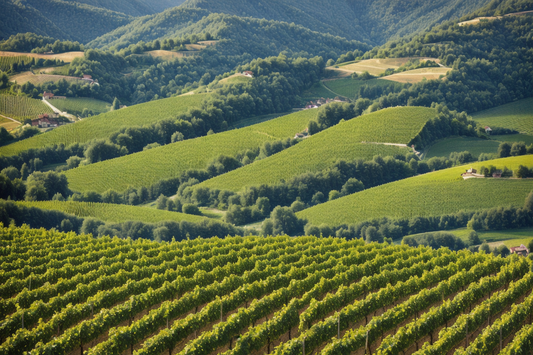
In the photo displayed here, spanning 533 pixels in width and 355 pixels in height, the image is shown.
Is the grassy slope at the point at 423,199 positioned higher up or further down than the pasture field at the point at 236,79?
further down

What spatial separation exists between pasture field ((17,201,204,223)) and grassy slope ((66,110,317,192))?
759 inches

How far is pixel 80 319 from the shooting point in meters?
29.3

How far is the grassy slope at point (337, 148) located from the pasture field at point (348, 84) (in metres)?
45.6

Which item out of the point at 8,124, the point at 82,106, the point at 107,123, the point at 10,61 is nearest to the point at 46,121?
the point at 8,124

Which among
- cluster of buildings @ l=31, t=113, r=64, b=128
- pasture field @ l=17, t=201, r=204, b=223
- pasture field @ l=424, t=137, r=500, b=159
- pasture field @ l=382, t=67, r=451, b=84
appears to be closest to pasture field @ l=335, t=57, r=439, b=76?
pasture field @ l=382, t=67, r=451, b=84

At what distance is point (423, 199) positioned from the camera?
3211 inches

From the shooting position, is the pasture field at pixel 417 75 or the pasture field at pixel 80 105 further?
the pasture field at pixel 417 75

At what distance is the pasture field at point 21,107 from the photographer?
132950 mm

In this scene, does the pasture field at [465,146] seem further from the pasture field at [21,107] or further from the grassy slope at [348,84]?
the pasture field at [21,107]

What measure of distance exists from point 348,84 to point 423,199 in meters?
100

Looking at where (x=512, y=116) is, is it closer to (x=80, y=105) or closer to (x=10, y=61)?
(x=80, y=105)

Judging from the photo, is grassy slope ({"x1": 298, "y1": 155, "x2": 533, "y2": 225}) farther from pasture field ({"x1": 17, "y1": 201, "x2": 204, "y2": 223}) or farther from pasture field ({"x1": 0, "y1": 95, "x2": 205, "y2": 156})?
pasture field ({"x1": 0, "y1": 95, "x2": 205, "y2": 156})

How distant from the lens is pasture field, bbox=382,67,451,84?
163 meters

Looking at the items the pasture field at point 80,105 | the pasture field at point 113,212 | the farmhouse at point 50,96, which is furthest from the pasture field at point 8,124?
the pasture field at point 113,212
